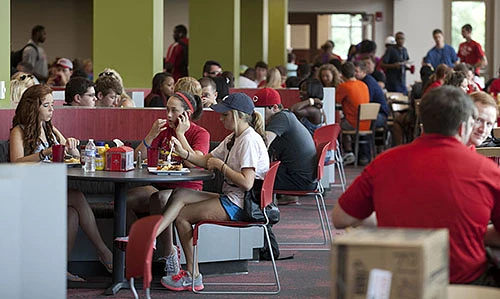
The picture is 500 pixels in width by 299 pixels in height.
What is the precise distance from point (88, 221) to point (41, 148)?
0.52 metres

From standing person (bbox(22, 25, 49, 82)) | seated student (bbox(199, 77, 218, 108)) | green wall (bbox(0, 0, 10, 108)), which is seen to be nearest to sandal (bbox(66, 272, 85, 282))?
green wall (bbox(0, 0, 10, 108))

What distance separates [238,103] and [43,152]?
1123mm

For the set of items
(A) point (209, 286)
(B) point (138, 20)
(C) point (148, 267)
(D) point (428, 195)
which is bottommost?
(A) point (209, 286)

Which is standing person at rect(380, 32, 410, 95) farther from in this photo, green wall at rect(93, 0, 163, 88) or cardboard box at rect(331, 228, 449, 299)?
cardboard box at rect(331, 228, 449, 299)

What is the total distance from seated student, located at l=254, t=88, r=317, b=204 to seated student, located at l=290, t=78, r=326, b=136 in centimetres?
168

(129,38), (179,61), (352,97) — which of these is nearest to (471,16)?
(179,61)

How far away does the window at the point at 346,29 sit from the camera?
2356 centimetres

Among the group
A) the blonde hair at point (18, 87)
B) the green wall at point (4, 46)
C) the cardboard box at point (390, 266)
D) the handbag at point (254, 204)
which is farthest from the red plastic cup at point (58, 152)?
the cardboard box at point (390, 266)

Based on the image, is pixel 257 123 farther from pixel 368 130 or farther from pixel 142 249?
pixel 368 130

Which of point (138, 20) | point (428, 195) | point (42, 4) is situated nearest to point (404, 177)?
point (428, 195)

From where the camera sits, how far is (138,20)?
9523 millimetres

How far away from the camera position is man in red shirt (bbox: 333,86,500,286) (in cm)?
323

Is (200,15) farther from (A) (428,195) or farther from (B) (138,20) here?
(A) (428,195)

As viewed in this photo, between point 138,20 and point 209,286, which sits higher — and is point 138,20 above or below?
above
